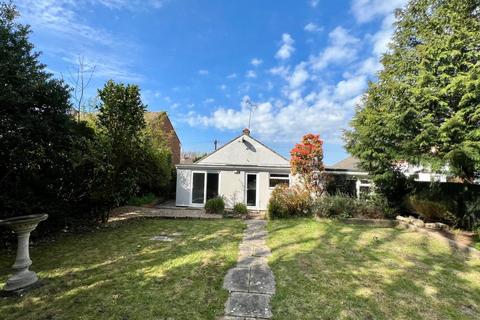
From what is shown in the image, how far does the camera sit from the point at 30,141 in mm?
6344

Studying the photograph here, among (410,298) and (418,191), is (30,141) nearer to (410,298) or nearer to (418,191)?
(410,298)

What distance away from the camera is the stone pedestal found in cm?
396

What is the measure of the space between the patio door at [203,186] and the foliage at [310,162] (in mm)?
5420

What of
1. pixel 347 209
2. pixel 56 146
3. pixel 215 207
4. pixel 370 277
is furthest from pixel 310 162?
pixel 56 146

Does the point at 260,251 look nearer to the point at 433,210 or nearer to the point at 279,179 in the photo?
the point at 433,210

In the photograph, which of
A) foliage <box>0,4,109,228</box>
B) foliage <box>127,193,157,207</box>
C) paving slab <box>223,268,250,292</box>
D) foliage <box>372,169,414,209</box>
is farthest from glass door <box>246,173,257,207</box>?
paving slab <box>223,268,250,292</box>

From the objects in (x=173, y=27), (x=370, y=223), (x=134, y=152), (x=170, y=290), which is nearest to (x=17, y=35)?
(x=134, y=152)

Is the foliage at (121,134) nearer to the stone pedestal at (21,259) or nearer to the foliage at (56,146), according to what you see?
the foliage at (56,146)

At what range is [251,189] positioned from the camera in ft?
49.1

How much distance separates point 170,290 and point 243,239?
3.68 meters

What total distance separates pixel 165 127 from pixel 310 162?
609 inches

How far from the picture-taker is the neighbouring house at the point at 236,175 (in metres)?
14.8

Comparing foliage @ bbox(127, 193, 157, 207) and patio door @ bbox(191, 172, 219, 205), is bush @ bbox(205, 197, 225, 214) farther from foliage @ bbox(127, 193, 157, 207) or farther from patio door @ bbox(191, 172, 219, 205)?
foliage @ bbox(127, 193, 157, 207)


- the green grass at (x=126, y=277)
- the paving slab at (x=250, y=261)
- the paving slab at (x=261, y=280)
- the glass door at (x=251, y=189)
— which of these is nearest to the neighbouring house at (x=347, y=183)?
the glass door at (x=251, y=189)
